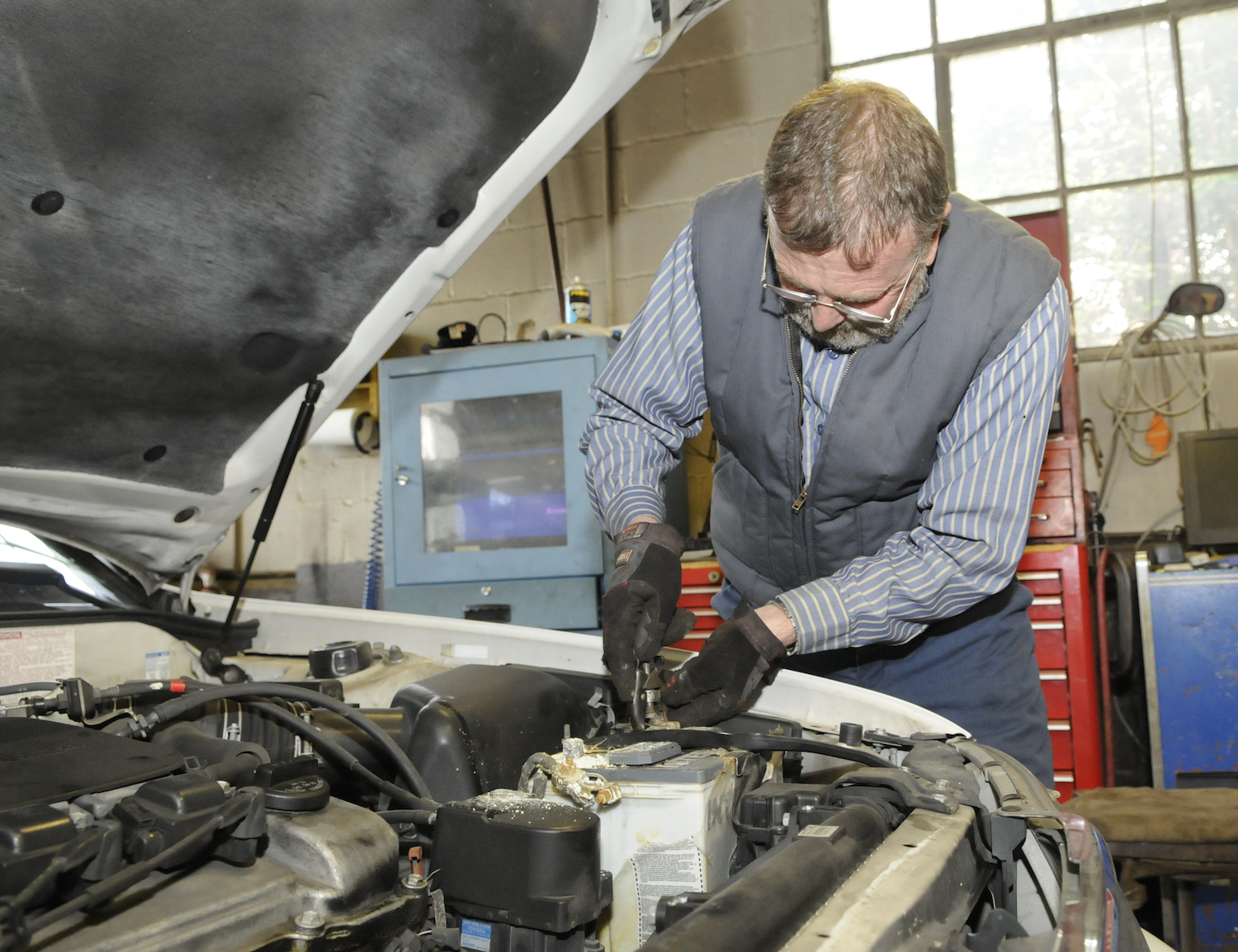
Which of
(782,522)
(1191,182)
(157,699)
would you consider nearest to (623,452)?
(782,522)

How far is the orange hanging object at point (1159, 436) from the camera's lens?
131 inches

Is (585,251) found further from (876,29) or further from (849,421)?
(849,421)

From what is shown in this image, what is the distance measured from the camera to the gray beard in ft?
4.16

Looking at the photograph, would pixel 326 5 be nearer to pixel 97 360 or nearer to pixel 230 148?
pixel 230 148

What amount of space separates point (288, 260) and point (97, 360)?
0.79ft

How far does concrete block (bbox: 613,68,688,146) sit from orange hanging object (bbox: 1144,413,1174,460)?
228 centimetres

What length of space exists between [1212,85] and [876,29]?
4.34ft

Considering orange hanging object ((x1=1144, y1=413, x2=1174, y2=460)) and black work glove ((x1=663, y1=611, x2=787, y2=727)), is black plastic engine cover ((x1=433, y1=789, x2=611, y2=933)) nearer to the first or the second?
black work glove ((x1=663, y1=611, x2=787, y2=727))

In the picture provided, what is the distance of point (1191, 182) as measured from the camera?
3463 millimetres

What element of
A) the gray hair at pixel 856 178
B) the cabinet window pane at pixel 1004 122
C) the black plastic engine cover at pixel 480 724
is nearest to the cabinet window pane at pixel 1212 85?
the cabinet window pane at pixel 1004 122

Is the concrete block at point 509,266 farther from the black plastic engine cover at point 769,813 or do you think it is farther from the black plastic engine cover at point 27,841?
the black plastic engine cover at point 27,841

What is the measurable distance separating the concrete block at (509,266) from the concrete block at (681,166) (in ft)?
1.51

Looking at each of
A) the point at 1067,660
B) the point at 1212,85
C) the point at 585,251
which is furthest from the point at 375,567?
the point at 1212,85

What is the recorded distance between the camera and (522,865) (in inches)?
28.9
